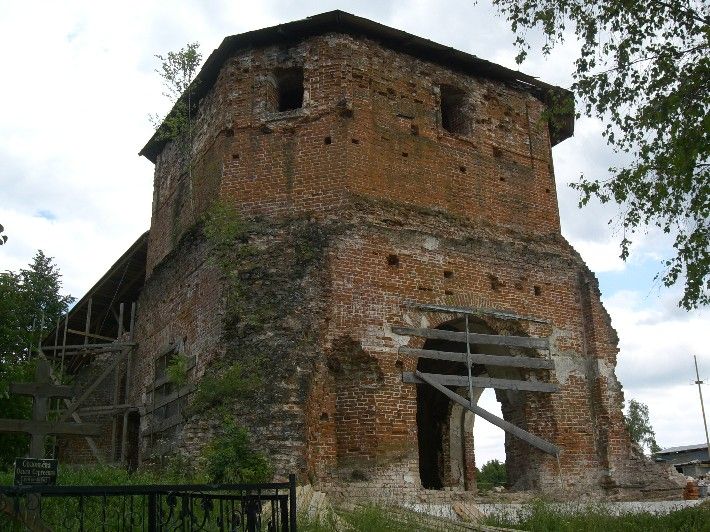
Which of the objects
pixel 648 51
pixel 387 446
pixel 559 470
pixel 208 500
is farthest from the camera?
pixel 559 470

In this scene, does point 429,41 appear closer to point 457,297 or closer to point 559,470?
point 457,297

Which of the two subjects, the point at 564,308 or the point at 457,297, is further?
the point at 564,308

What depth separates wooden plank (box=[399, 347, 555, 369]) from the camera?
11.3m

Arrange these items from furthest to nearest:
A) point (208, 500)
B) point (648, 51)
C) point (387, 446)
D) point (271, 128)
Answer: point (271, 128) < point (387, 446) < point (648, 51) < point (208, 500)

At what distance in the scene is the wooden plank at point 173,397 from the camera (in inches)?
463

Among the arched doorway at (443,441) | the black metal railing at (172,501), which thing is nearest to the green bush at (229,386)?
the black metal railing at (172,501)

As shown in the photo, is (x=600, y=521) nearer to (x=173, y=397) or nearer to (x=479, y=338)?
(x=479, y=338)

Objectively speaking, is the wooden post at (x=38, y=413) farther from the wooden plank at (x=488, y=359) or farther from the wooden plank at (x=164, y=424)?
the wooden plank at (x=488, y=359)

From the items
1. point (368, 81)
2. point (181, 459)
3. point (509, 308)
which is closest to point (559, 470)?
point (509, 308)

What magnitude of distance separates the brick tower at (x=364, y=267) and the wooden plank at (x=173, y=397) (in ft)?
0.24

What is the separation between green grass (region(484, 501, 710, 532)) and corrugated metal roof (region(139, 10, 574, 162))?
667 cm

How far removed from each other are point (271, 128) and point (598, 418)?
7.20m

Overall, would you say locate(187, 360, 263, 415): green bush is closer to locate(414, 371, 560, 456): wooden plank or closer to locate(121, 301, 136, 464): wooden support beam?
locate(414, 371, 560, 456): wooden plank

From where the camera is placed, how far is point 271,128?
41.8 feet
